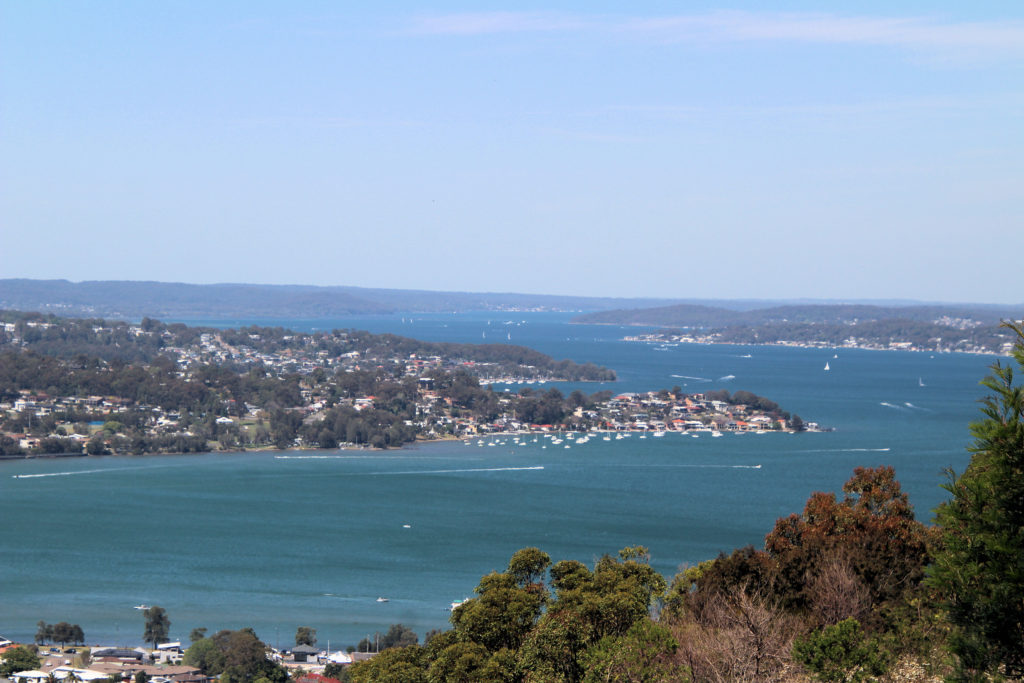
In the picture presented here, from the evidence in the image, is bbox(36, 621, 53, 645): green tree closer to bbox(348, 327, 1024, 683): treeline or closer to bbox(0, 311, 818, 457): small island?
bbox(348, 327, 1024, 683): treeline

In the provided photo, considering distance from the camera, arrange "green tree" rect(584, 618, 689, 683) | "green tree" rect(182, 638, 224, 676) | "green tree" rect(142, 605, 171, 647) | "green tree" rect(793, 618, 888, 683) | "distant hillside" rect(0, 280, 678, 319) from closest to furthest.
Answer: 1. "green tree" rect(793, 618, 888, 683)
2. "green tree" rect(584, 618, 689, 683)
3. "green tree" rect(182, 638, 224, 676)
4. "green tree" rect(142, 605, 171, 647)
5. "distant hillside" rect(0, 280, 678, 319)

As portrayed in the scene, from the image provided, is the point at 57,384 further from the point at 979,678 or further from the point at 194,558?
the point at 979,678

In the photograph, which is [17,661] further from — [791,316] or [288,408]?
[791,316]

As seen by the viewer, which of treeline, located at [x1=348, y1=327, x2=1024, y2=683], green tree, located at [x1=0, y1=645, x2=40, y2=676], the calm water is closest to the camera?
treeline, located at [x1=348, y1=327, x2=1024, y2=683]

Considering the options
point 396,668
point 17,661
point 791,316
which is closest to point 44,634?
point 17,661

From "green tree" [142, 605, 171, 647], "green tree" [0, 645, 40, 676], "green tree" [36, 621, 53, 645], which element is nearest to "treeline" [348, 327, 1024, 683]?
"green tree" [0, 645, 40, 676]

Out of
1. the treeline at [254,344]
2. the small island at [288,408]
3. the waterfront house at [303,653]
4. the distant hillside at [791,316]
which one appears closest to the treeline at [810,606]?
the waterfront house at [303,653]
